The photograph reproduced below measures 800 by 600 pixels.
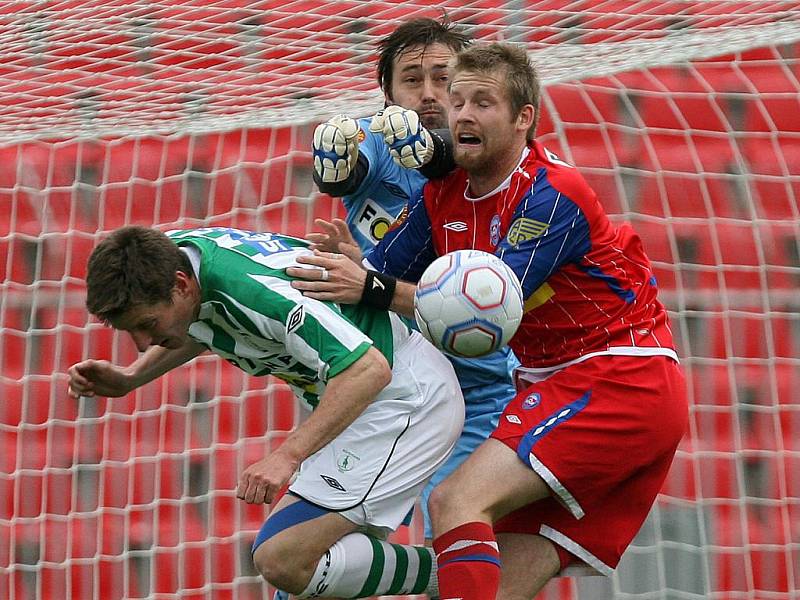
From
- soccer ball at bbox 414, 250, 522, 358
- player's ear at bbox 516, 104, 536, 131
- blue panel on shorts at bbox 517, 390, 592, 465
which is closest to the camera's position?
soccer ball at bbox 414, 250, 522, 358

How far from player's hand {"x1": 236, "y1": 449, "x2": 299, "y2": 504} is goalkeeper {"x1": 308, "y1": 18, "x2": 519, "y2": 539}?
2.45 feet

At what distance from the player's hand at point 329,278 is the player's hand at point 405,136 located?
30 centimetres

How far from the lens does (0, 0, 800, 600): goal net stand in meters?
4.37

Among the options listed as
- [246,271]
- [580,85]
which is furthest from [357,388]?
[580,85]

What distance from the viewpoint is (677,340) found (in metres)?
4.56

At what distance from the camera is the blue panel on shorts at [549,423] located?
302 cm

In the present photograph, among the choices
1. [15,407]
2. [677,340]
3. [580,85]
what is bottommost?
[15,407]

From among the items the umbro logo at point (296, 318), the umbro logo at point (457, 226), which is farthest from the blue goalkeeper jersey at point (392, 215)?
the umbro logo at point (296, 318)

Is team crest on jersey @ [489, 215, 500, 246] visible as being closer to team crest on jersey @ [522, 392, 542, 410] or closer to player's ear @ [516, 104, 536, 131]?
player's ear @ [516, 104, 536, 131]

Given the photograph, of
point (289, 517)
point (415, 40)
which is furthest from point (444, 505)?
point (415, 40)

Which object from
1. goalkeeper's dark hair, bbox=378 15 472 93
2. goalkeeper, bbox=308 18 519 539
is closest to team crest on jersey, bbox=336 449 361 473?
goalkeeper, bbox=308 18 519 539

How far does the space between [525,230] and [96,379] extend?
4.08 ft

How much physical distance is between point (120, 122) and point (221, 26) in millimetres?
1359

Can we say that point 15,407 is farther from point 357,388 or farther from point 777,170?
point 777,170
